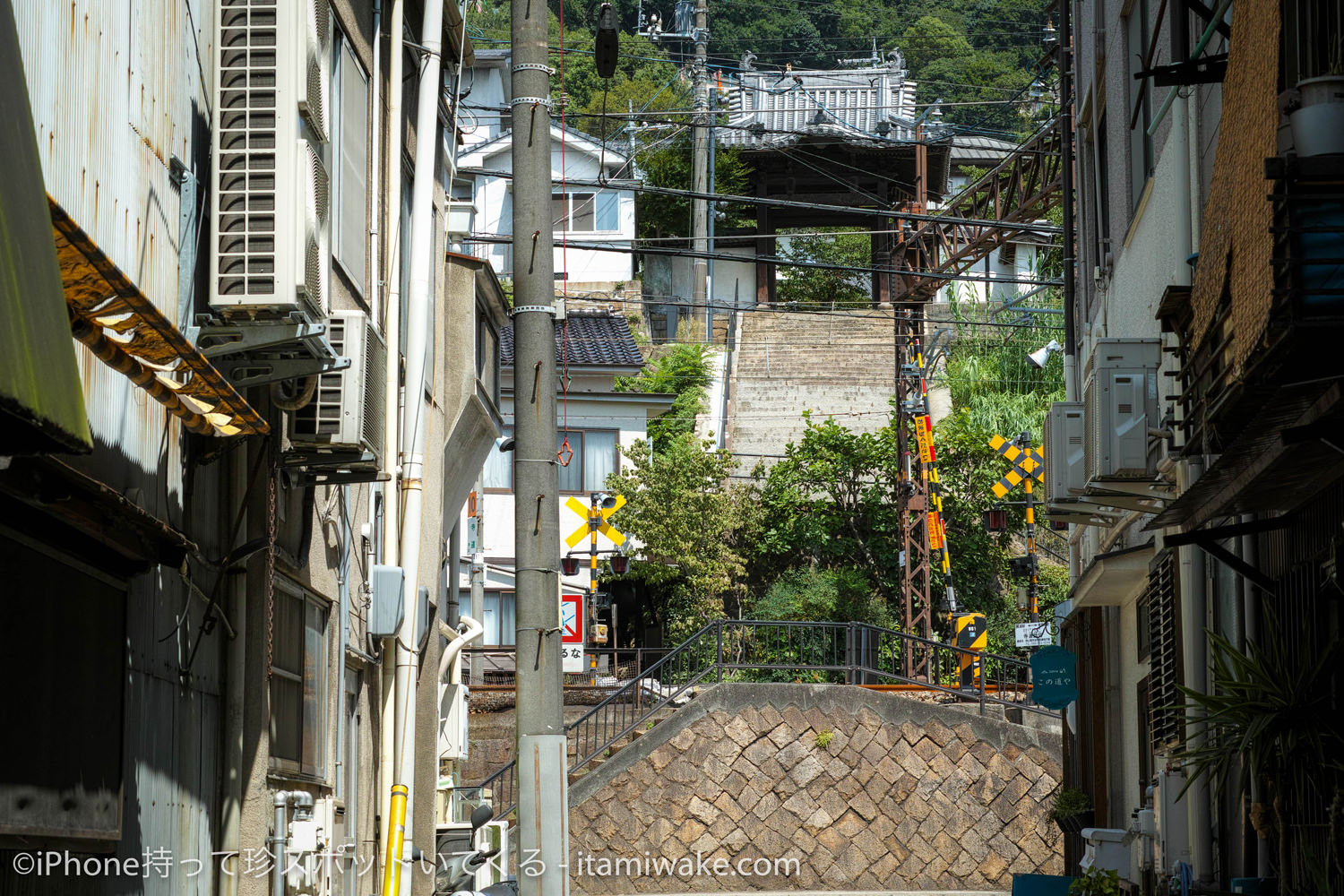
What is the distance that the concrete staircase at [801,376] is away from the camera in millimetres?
43625

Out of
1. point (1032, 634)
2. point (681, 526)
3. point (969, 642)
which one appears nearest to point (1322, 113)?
point (1032, 634)

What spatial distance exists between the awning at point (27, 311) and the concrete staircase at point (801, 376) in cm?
3702

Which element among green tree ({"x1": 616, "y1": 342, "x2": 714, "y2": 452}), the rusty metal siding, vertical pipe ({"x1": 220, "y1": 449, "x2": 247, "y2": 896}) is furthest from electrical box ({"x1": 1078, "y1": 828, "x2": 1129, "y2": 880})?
green tree ({"x1": 616, "y1": 342, "x2": 714, "y2": 452})

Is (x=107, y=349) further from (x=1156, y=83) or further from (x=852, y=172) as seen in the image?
(x=852, y=172)

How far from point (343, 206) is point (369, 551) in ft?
10.6

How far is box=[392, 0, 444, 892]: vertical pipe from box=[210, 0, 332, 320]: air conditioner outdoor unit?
3.71 meters

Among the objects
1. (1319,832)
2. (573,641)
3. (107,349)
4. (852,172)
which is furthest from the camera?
(852,172)

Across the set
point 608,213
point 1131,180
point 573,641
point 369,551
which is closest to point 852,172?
point 608,213

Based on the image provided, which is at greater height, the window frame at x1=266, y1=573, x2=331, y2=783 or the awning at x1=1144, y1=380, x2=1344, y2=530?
the awning at x1=1144, y1=380, x2=1344, y2=530

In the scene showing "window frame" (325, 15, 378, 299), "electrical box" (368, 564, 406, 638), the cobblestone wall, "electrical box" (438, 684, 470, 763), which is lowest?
the cobblestone wall

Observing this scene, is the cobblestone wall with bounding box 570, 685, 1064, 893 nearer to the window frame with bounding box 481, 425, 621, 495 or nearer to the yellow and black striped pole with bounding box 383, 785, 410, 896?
the yellow and black striped pole with bounding box 383, 785, 410, 896

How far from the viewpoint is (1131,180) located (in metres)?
14.1

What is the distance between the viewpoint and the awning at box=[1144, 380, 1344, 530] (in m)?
6.59

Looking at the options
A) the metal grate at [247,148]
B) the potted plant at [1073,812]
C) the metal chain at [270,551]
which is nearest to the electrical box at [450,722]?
the metal chain at [270,551]
